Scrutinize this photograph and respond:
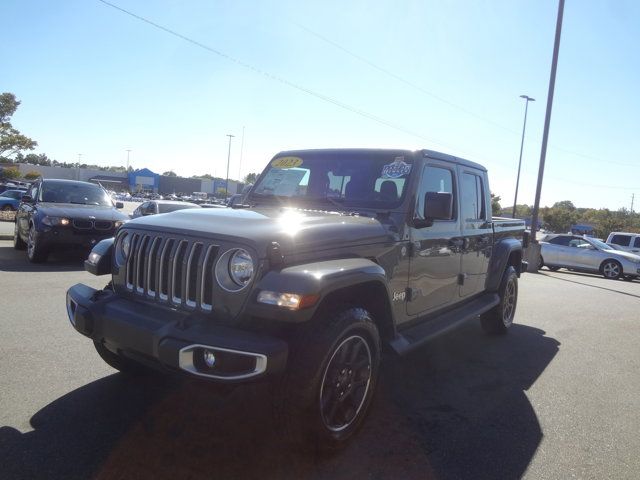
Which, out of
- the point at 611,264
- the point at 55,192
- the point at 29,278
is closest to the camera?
the point at 29,278

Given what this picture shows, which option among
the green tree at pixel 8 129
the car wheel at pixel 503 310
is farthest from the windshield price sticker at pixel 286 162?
the green tree at pixel 8 129

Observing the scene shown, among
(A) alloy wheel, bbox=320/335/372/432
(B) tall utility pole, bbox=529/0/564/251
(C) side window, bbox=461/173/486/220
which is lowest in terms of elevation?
(A) alloy wheel, bbox=320/335/372/432

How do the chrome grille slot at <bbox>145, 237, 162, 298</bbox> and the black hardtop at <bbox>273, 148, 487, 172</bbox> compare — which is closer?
the chrome grille slot at <bbox>145, 237, 162, 298</bbox>

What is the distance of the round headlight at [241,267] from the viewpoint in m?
2.71

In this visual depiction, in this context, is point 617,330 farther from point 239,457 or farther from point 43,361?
point 43,361

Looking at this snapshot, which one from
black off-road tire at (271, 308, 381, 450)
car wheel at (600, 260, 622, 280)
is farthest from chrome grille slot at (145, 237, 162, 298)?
car wheel at (600, 260, 622, 280)

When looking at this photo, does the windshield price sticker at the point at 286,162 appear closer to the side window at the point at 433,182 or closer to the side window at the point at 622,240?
the side window at the point at 433,182

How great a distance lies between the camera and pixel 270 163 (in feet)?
15.9

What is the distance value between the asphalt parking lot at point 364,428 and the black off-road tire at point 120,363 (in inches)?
3.1

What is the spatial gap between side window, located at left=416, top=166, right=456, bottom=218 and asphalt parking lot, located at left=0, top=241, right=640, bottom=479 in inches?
61.8

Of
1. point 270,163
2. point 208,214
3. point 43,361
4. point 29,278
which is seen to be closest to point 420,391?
point 208,214

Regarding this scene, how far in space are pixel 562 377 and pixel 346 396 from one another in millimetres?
2845

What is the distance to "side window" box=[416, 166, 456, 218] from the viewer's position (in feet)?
13.0

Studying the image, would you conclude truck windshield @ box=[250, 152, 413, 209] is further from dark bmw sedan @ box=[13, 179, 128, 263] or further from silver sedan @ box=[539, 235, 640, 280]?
silver sedan @ box=[539, 235, 640, 280]
